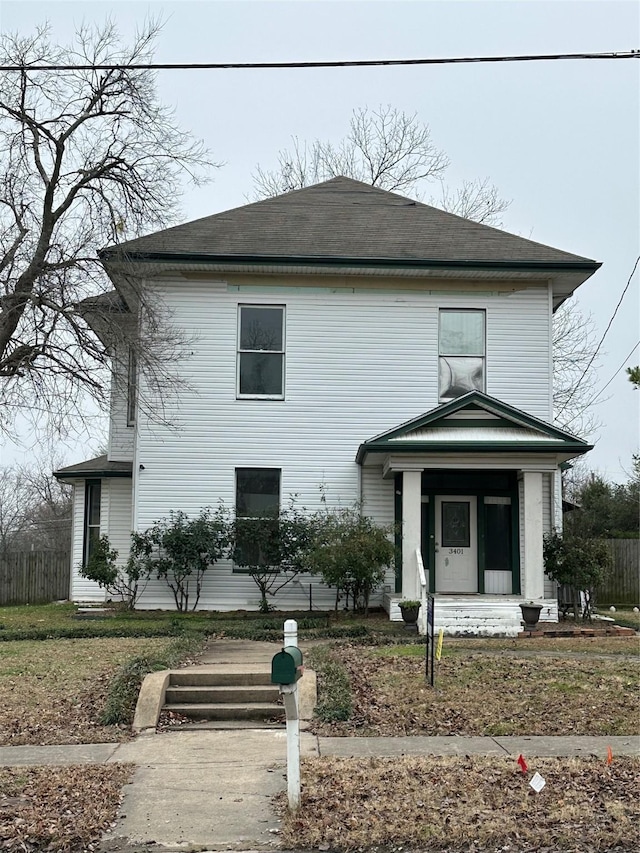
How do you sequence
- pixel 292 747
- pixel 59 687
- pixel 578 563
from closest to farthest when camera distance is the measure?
pixel 292 747, pixel 59 687, pixel 578 563

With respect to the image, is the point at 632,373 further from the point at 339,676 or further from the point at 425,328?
the point at 425,328

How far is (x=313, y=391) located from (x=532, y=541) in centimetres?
550

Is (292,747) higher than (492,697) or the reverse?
higher

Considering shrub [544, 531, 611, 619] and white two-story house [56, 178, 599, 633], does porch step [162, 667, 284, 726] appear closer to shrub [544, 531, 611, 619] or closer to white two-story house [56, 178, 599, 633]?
white two-story house [56, 178, 599, 633]

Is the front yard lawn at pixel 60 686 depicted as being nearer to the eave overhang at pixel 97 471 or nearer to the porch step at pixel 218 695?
the porch step at pixel 218 695

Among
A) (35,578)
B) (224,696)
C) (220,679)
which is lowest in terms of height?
(224,696)

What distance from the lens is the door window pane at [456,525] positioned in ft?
65.3

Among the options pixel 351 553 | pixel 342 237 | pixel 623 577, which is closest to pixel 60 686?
pixel 351 553

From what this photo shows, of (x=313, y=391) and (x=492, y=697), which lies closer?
(x=492, y=697)

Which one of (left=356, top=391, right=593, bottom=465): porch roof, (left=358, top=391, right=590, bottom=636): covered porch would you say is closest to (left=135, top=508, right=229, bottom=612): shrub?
(left=358, top=391, right=590, bottom=636): covered porch

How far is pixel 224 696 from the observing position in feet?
34.7

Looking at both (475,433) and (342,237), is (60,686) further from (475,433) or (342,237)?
(342,237)

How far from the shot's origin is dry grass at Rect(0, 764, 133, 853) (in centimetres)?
635

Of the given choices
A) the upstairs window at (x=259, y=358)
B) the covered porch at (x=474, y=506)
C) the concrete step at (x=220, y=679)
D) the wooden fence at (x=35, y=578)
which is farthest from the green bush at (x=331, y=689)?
the wooden fence at (x=35, y=578)
